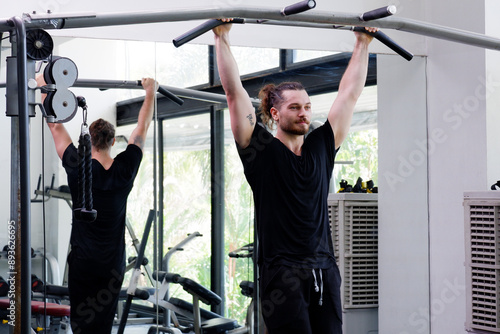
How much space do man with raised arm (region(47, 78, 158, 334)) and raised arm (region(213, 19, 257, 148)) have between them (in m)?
0.82

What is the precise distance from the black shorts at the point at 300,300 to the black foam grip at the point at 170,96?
1.15m

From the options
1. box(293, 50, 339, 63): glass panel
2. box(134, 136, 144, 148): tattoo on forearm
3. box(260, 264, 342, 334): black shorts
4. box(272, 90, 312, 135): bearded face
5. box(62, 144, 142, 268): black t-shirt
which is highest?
box(293, 50, 339, 63): glass panel

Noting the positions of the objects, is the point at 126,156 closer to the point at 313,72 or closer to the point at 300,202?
the point at 300,202

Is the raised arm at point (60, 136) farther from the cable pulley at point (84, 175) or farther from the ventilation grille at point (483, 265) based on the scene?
the ventilation grille at point (483, 265)

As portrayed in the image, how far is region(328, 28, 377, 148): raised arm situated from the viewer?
3045 millimetres

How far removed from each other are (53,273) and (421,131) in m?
2.43

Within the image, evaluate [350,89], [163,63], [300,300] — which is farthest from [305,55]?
[300,300]

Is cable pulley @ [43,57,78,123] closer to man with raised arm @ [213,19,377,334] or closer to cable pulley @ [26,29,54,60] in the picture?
cable pulley @ [26,29,54,60]

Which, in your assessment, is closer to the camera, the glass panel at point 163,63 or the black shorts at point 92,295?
the black shorts at point 92,295

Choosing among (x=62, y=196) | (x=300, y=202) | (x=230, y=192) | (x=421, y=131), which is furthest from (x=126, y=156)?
(x=421, y=131)

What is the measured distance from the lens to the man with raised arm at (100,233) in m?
3.23

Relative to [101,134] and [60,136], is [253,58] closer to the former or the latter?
[101,134]

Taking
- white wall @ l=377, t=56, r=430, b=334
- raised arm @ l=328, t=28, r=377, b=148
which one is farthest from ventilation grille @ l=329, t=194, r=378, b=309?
raised arm @ l=328, t=28, r=377, b=148

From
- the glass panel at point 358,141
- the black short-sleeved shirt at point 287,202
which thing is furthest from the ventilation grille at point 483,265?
the black short-sleeved shirt at point 287,202
